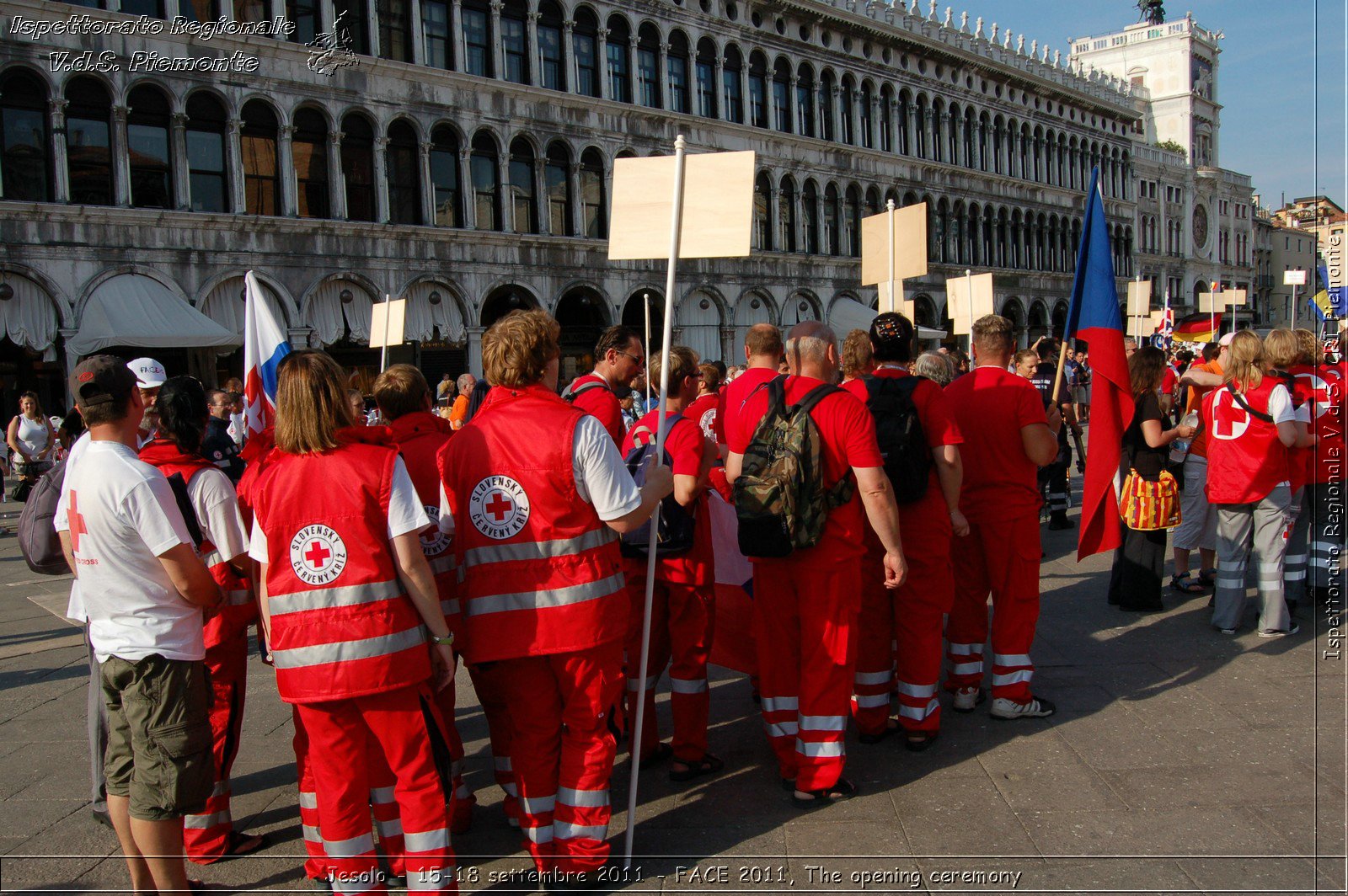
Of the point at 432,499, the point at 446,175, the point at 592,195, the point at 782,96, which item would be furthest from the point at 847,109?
the point at 432,499

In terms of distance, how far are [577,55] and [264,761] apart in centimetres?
2610

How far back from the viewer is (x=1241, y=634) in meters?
6.64

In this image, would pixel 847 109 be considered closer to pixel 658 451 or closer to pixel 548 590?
pixel 658 451

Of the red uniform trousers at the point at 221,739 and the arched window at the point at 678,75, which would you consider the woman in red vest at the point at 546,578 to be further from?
the arched window at the point at 678,75

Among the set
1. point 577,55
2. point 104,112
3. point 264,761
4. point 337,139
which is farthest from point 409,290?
point 264,761

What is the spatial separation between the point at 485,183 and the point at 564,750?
2416cm

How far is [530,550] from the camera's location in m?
3.68

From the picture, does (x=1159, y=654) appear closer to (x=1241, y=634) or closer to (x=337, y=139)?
(x=1241, y=634)

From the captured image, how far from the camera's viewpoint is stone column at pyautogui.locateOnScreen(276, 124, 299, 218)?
72.6 ft

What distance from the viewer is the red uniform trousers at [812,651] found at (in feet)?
14.4

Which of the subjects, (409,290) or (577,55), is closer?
(409,290)

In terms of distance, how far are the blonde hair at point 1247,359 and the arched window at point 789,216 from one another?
2861 centimetres

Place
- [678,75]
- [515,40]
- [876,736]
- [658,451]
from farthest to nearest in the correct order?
[678,75], [515,40], [876,736], [658,451]

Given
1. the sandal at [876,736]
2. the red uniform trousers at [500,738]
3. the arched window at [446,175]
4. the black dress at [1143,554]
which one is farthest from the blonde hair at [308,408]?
the arched window at [446,175]
